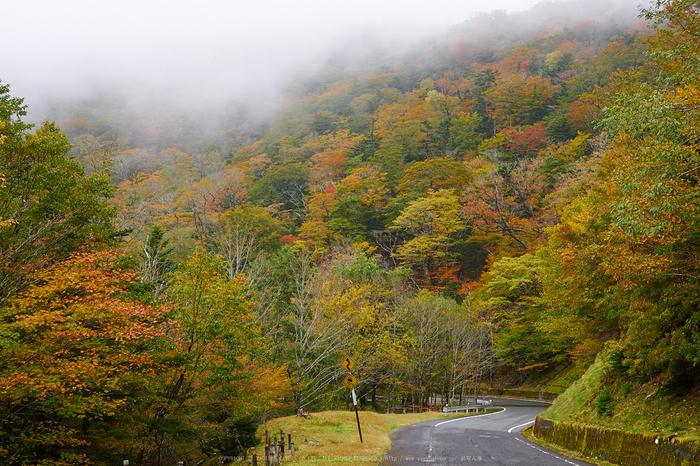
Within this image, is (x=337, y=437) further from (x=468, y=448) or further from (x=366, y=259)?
(x=366, y=259)

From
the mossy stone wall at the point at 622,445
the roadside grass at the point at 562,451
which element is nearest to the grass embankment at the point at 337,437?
the roadside grass at the point at 562,451

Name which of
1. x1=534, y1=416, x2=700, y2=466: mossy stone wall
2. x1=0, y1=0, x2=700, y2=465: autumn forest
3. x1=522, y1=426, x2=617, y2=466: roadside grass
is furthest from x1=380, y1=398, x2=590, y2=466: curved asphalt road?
x1=0, y1=0, x2=700, y2=465: autumn forest

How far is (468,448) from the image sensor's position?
14.2 m

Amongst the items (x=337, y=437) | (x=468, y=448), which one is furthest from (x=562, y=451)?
(x=337, y=437)

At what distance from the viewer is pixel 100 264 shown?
1445 centimetres

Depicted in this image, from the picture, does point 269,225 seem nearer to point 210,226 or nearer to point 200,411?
point 210,226

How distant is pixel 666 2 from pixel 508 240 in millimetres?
35990

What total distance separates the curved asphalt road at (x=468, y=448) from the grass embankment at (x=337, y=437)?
24.8 inches

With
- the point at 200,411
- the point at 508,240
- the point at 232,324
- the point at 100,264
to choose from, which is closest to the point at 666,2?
the point at 232,324

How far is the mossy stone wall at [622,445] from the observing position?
29.9ft

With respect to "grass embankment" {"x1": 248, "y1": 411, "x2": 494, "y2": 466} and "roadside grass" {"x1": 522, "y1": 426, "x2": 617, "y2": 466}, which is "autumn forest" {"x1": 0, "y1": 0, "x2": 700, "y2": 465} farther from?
"roadside grass" {"x1": 522, "y1": 426, "x2": 617, "y2": 466}

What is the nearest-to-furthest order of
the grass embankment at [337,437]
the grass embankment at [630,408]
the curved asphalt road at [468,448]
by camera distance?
1. the grass embankment at [630,408]
2. the curved asphalt road at [468,448]
3. the grass embankment at [337,437]

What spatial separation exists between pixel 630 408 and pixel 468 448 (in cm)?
491

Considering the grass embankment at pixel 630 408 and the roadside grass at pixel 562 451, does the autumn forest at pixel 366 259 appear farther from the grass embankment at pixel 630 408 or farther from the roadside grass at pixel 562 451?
the roadside grass at pixel 562 451
